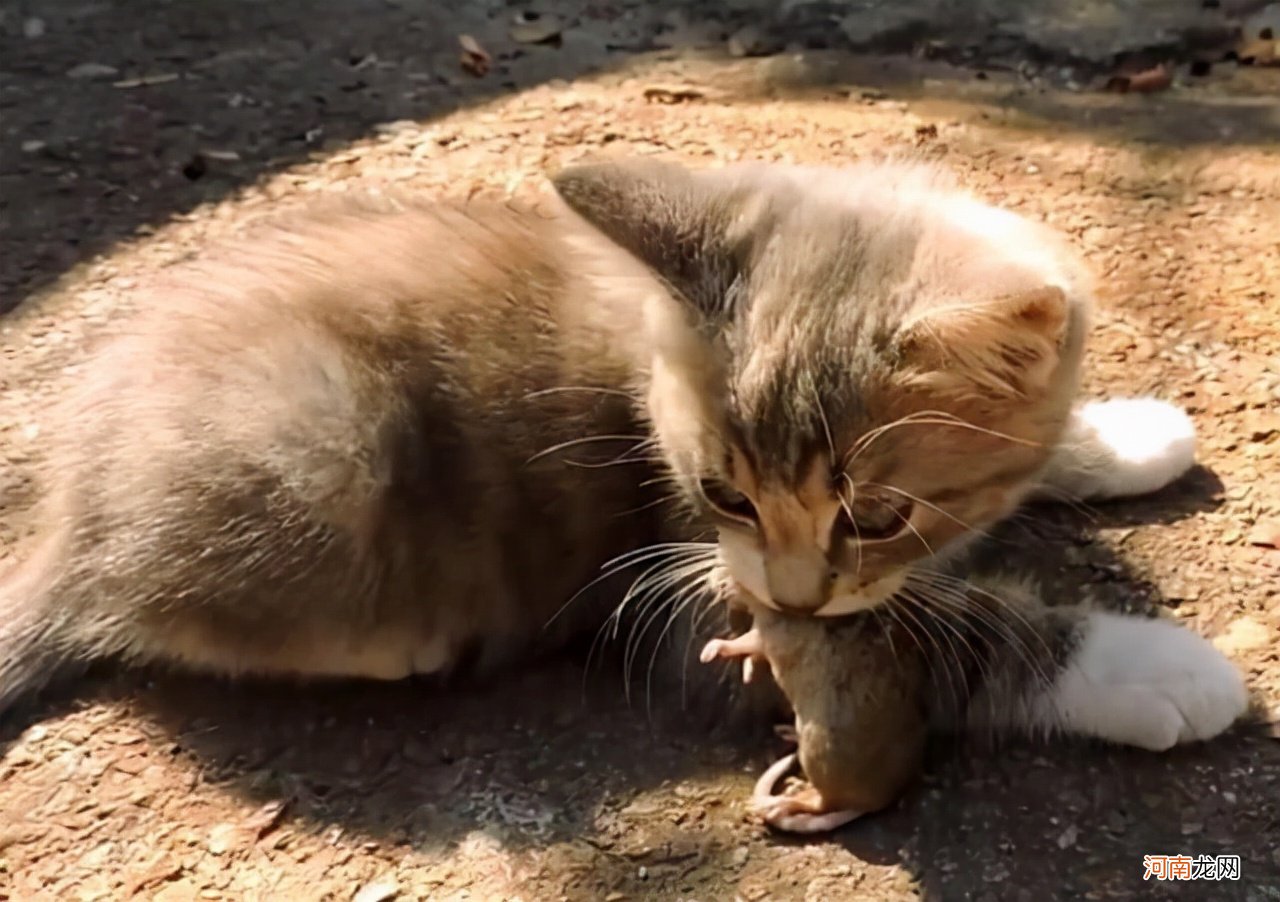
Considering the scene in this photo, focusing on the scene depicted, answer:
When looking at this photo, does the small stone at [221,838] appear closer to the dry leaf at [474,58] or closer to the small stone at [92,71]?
the dry leaf at [474,58]

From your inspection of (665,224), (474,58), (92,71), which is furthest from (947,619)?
(92,71)

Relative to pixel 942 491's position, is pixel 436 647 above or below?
below

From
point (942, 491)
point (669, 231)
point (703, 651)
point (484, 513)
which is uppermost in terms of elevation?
point (669, 231)

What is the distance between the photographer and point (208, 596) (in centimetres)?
205

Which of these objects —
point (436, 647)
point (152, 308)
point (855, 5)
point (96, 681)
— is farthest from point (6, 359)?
point (855, 5)

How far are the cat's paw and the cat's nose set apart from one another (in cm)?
66

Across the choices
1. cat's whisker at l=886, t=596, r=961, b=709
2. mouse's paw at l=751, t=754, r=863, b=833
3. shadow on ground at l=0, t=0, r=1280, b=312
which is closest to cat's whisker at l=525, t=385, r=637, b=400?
cat's whisker at l=886, t=596, r=961, b=709

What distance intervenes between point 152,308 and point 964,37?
2.58m

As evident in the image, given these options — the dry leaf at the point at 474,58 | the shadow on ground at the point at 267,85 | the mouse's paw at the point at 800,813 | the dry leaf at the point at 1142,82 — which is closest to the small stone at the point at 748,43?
the shadow on ground at the point at 267,85

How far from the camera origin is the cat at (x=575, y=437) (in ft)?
5.52

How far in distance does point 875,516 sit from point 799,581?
5.1 inches

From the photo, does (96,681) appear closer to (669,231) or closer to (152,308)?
(152,308)

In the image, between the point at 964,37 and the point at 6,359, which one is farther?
the point at 964,37

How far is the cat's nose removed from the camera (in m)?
1.71
